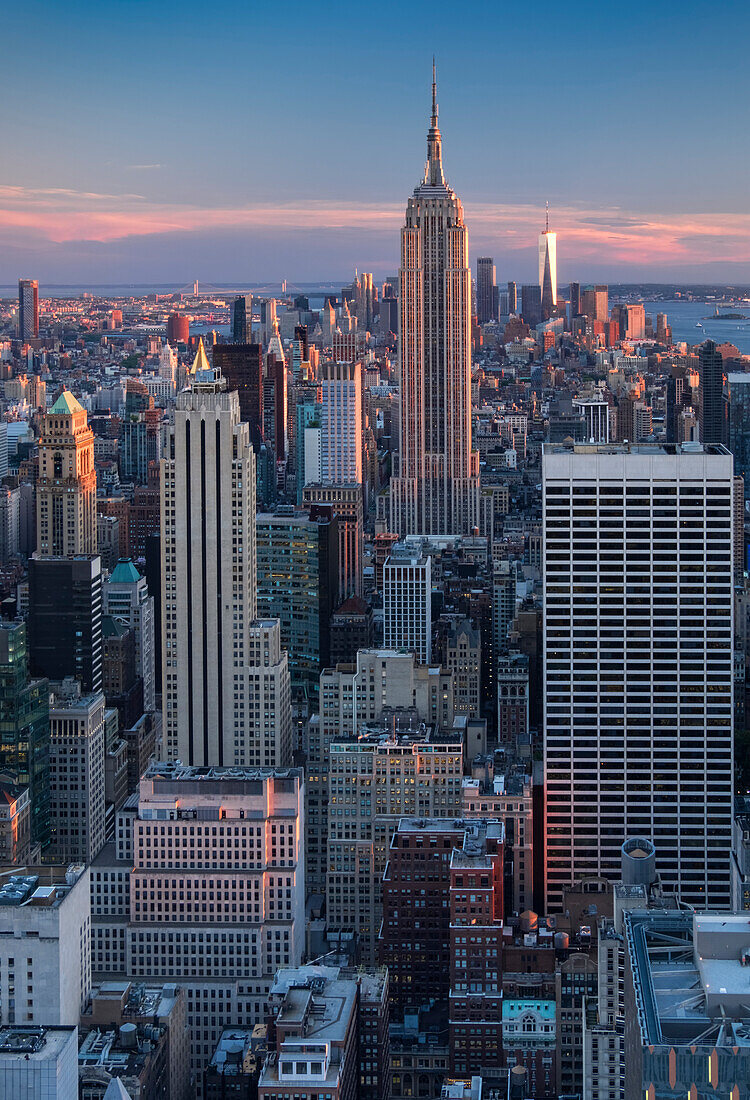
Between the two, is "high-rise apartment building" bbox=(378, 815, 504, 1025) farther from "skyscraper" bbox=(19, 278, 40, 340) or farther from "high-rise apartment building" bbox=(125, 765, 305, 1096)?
"skyscraper" bbox=(19, 278, 40, 340)

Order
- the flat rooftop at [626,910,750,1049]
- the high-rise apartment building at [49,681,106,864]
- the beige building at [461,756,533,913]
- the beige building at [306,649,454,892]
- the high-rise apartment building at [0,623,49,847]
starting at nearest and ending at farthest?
the flat rooftop at [626,910,750,1049]
the beige building at [461,756,533,913]
the high-rise apartment building at [0,623,49,847]
the high-rise apartment building at [49,681,106,864]
the beige building at [306,649,454,892]

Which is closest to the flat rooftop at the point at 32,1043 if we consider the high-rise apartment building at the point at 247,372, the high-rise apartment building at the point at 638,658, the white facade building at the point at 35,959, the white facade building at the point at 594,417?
the white facade building at the point at 35,959

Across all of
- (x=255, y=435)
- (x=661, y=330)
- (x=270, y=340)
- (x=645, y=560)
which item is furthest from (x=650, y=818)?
(x=270, y=340)

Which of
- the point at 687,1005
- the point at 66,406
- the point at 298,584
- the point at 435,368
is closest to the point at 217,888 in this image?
the point at 687,1005

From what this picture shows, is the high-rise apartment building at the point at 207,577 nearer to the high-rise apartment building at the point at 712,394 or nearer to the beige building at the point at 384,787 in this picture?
the beige building at the point at 384,787

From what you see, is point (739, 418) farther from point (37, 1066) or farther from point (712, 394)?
point (37, 1066)

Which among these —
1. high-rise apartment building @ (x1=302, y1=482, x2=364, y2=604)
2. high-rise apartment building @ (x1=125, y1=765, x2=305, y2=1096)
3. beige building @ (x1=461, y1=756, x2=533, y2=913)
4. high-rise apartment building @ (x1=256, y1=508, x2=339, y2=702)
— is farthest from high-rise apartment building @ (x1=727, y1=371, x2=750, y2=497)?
high-rise apartment building @ (x1=125, y1=765, x2=305, y2=1096)

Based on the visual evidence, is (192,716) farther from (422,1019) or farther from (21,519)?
(21,519)
